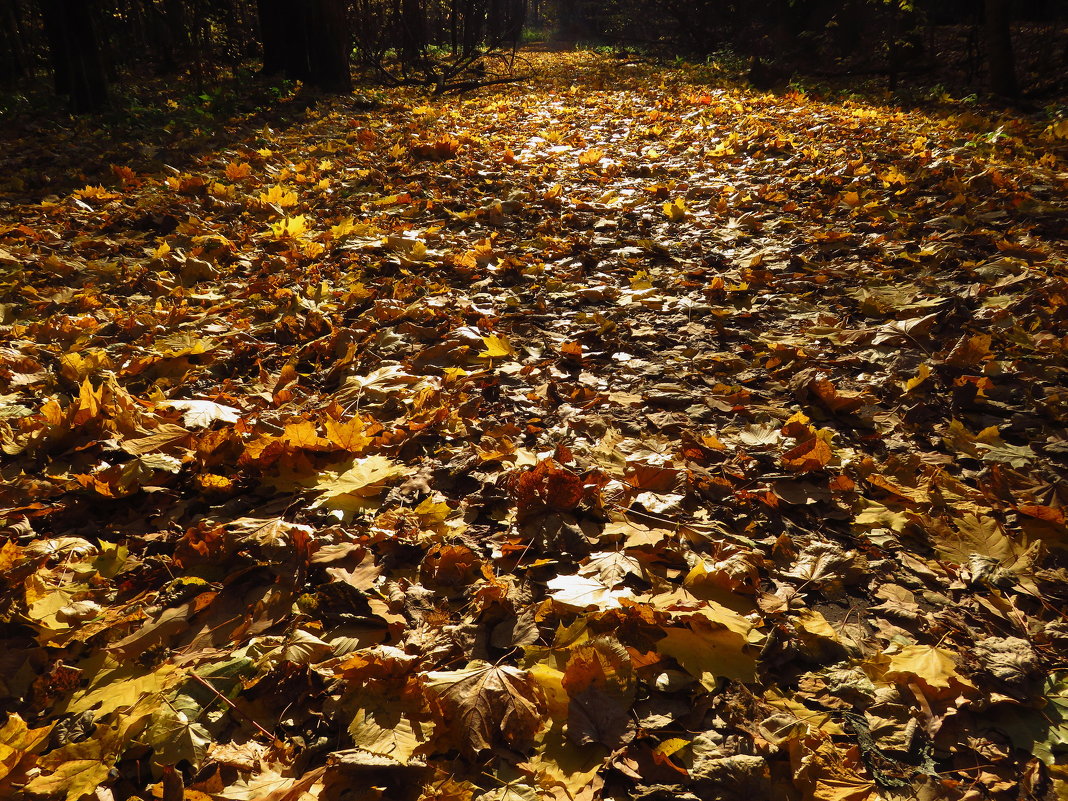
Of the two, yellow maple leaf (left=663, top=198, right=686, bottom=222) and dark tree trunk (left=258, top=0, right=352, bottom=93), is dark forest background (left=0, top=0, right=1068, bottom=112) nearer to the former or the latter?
dark tree trunk (left=258, top=0, right=352, bottom=93)

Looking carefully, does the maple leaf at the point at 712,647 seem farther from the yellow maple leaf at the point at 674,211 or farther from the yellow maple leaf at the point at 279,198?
the yellow maple leaf at the point at 279,198

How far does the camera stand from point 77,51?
23.8ft

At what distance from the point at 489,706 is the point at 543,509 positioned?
68 centimetres

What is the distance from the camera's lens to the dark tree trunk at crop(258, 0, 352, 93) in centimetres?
945

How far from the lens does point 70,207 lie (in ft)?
14.6

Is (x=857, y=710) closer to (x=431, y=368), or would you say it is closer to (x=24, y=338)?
(x=431, y=368)

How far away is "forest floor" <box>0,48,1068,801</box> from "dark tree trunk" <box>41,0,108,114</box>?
461 centimetres

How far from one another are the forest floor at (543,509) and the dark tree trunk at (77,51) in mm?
4614

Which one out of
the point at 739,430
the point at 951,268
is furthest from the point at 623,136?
the point at 739,430

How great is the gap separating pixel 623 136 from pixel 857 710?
24.3 feet

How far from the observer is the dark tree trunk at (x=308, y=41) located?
31.0ft

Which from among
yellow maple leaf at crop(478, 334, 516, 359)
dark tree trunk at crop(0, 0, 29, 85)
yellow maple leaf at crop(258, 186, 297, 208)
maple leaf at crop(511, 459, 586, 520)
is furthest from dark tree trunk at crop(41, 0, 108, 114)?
maple leaf at crop(511, 459, 586, 520)

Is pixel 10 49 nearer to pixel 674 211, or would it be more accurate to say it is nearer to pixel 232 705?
pixel 674 211

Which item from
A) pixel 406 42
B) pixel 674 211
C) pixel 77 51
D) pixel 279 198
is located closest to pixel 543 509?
pixel 674 211
